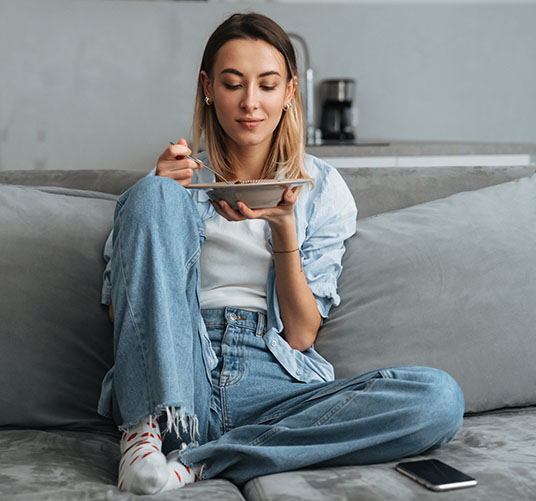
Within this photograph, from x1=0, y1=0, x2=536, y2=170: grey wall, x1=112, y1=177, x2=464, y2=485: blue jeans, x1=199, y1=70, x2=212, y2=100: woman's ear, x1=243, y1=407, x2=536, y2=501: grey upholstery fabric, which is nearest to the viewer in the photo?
x1=243, y1=407, x2=536, y2=501: grey upholstery fabric

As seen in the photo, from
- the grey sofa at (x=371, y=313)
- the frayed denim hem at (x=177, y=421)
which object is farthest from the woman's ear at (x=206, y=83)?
the frayed denim hem at (x=177, y=421)

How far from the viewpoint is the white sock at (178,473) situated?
43.1 inches

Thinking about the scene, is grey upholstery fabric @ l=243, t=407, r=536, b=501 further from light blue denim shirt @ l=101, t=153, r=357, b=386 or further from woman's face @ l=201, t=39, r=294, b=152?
woman's face @ l=201, t=39, r=294, b=152

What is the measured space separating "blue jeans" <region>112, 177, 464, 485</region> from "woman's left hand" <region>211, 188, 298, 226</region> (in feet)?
0.19

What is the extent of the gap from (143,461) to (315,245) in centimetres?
64

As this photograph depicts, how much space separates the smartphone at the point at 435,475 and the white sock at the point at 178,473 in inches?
13.0

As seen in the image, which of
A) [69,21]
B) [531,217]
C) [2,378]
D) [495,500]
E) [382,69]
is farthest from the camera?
[382,69]

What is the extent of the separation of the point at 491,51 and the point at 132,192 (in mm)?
3104

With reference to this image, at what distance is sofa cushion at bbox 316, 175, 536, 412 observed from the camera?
4.75ft

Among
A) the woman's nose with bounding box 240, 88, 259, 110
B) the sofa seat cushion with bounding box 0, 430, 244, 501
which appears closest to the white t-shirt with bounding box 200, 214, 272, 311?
the woman's nose with bounding box 240, 88, 259, 110

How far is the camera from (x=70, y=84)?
11.4 ft

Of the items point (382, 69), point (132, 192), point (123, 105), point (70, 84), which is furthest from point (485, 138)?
point (132, 192)

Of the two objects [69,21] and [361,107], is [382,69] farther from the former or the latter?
[69,21]

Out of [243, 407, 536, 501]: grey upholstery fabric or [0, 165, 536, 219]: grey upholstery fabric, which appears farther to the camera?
[0, 165, 536, 219]: grey upholstery fabric
